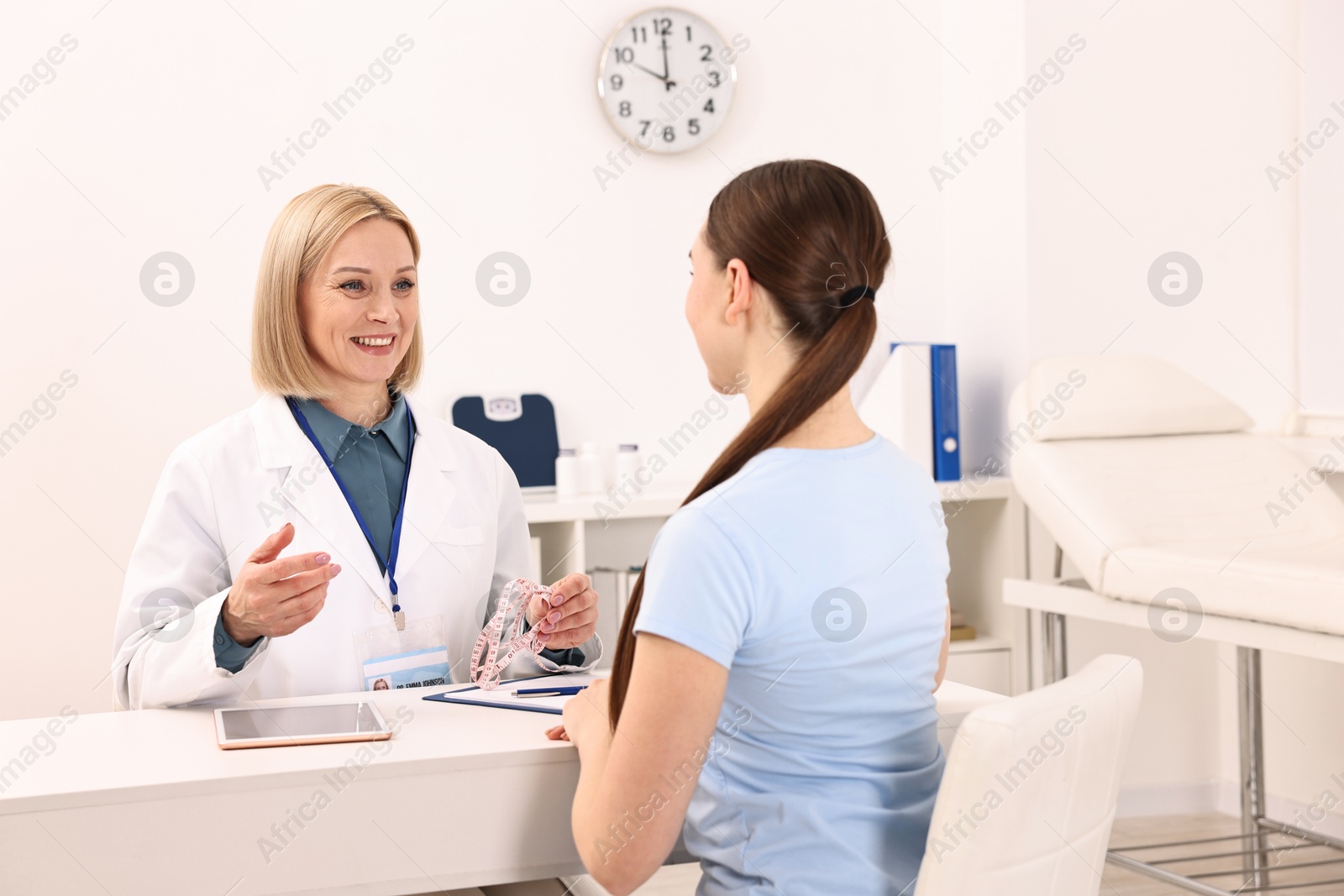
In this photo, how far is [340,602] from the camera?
1686 millimetres

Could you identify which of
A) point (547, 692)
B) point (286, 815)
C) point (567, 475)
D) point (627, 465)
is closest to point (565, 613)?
point (547, 692)

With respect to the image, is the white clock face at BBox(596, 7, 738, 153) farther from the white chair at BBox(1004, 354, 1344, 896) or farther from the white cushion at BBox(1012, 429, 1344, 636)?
the white cushion at BBox(1012, 429, 1344, 636)

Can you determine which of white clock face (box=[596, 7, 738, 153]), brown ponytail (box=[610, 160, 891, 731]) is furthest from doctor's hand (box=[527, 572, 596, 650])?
white clock face (box=[596, 7, 738, 153])

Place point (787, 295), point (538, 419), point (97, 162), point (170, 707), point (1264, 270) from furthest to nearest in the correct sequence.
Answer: point (1264, 270)
point (538, 419)
point (97, 162)
point (170, 707)
point (787, 295)

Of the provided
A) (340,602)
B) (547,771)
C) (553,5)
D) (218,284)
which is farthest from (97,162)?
(547,771)

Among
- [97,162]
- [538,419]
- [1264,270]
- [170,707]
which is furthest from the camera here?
[1264,270]

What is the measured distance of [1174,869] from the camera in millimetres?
2887

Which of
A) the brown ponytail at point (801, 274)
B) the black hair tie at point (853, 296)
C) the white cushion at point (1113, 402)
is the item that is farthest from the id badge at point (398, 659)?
the white cushion at point (1113, 402)

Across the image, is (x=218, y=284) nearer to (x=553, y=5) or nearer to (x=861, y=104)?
(x=553, y=5)

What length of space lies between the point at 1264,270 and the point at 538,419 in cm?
216

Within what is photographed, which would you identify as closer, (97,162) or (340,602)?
(340,602)

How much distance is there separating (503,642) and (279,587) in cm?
49

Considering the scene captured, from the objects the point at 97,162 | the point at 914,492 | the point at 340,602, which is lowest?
the point at 340,602

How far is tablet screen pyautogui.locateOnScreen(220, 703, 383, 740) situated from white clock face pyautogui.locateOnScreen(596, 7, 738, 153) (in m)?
2.31
